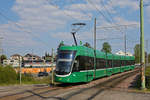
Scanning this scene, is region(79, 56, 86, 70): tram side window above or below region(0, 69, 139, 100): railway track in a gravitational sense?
above

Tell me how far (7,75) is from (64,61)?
12886 millimetres

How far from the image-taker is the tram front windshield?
17078 millimetres

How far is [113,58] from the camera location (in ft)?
112

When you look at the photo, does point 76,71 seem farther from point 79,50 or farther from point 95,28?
point 95,28

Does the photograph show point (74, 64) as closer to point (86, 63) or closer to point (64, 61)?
point (64, 61)

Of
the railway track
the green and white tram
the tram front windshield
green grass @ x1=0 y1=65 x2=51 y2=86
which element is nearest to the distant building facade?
green grass @ x1=0 y1=65 x2=51 y2=86

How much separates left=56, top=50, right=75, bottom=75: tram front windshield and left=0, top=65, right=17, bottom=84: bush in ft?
38.4

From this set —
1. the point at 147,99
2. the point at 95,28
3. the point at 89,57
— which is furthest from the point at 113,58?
the point at 147,99

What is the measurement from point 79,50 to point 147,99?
842 cm

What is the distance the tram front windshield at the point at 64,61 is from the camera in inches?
672

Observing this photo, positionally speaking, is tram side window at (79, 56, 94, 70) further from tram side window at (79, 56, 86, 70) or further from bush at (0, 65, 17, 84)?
bush at (0, 65, 17, 84)

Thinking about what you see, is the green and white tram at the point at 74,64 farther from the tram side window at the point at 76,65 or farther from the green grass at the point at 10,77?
the green grass at the point at 10,77

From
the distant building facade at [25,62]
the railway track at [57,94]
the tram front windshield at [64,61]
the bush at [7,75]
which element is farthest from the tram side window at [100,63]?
the bush at [7,75]

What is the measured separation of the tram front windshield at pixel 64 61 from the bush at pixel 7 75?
11.7 meters
